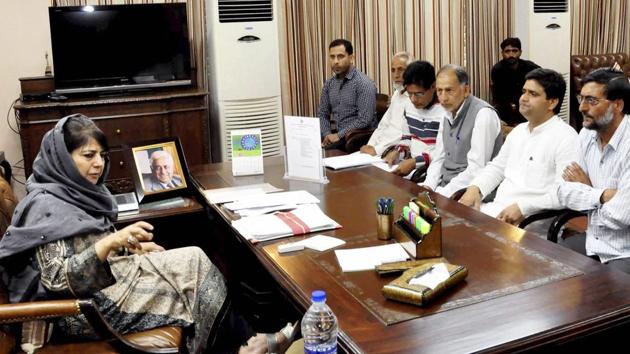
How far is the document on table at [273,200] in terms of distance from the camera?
2.70 metres

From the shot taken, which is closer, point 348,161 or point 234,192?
point 234,192

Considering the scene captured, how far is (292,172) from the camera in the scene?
3.19m

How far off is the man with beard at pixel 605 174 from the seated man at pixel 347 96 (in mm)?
2108

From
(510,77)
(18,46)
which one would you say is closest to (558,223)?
(510,77)

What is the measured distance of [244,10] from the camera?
4.81 meters

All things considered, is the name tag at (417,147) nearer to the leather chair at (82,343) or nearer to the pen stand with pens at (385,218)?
the pen stand with pens at (385,218)

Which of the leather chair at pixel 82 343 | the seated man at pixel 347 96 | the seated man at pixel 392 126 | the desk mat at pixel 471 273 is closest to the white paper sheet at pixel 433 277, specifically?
the desk mat at pixel 471 273

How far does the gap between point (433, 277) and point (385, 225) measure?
1.45 feet

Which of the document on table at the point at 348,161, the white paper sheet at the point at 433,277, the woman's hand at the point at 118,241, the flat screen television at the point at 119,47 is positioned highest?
the flat screen television at the point at 119,47

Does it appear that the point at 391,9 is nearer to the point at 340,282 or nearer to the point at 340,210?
the point at 340,210

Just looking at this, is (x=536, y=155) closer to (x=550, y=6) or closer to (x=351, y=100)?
(x=351, y=100)

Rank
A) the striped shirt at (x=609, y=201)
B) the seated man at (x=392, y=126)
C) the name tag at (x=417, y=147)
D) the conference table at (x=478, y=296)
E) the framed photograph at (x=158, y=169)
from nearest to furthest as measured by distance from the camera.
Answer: the conference table at (x=478, y=296), the striped shirt at (x=609, y=201), the framed photograph at (x=158, y=169), the name tag at (x=417, y=147), the seated man at (x=392, y=126)

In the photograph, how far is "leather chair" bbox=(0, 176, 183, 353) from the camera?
6.18ft

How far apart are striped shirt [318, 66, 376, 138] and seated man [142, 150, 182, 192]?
72.6 inches
